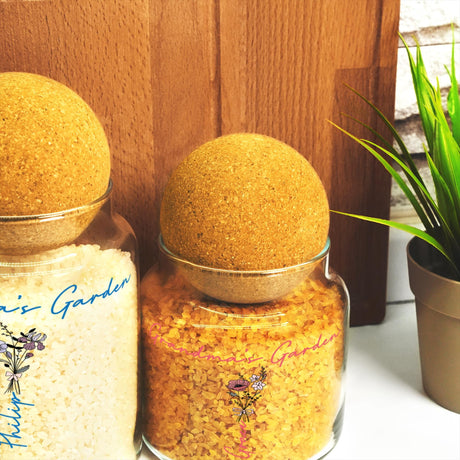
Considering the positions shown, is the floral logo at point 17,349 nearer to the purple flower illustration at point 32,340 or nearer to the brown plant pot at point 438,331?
the purple flower illustration at point 32,340

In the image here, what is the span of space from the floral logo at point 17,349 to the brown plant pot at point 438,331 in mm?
414

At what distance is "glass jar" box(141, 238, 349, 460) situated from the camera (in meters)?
0.59

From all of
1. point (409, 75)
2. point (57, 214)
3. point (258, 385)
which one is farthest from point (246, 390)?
point (409, 75)

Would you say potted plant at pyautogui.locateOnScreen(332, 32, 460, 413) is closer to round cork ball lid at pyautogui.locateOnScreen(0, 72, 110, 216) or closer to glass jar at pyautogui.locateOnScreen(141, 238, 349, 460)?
glass jar at pyautogui.locateOnScreen(141, 238, 349, 460)

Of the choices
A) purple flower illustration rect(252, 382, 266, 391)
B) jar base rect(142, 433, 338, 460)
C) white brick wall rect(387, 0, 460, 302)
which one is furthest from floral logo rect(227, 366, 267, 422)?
white brick wall rect(387, 0, 460, 302)

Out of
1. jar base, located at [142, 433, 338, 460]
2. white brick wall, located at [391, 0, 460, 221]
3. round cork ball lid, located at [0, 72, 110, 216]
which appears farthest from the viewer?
white brick wall, located at [391, 0, 460, 221]

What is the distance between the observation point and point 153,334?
63cm

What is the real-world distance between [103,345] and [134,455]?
15 centimetres

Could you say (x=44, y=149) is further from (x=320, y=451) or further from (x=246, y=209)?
(x=320, y=451)

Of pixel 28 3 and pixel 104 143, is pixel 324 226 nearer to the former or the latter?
pixel 104 143

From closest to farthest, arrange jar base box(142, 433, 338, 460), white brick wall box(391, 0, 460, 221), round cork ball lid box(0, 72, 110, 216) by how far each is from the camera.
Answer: round cork ball lid box(0, 72, 110, 216)
jar base box(142, 433, 338, 460)
white brick wall box(391, 0, 460, 221)

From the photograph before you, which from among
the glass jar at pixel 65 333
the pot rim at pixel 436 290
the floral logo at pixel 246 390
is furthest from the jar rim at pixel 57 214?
the pot rim at pixel 436 290

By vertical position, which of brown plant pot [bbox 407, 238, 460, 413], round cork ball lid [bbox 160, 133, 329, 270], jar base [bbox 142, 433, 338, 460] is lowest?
jar base [bbox 142, 433, 338, 460]

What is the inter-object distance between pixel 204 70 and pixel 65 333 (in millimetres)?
349
